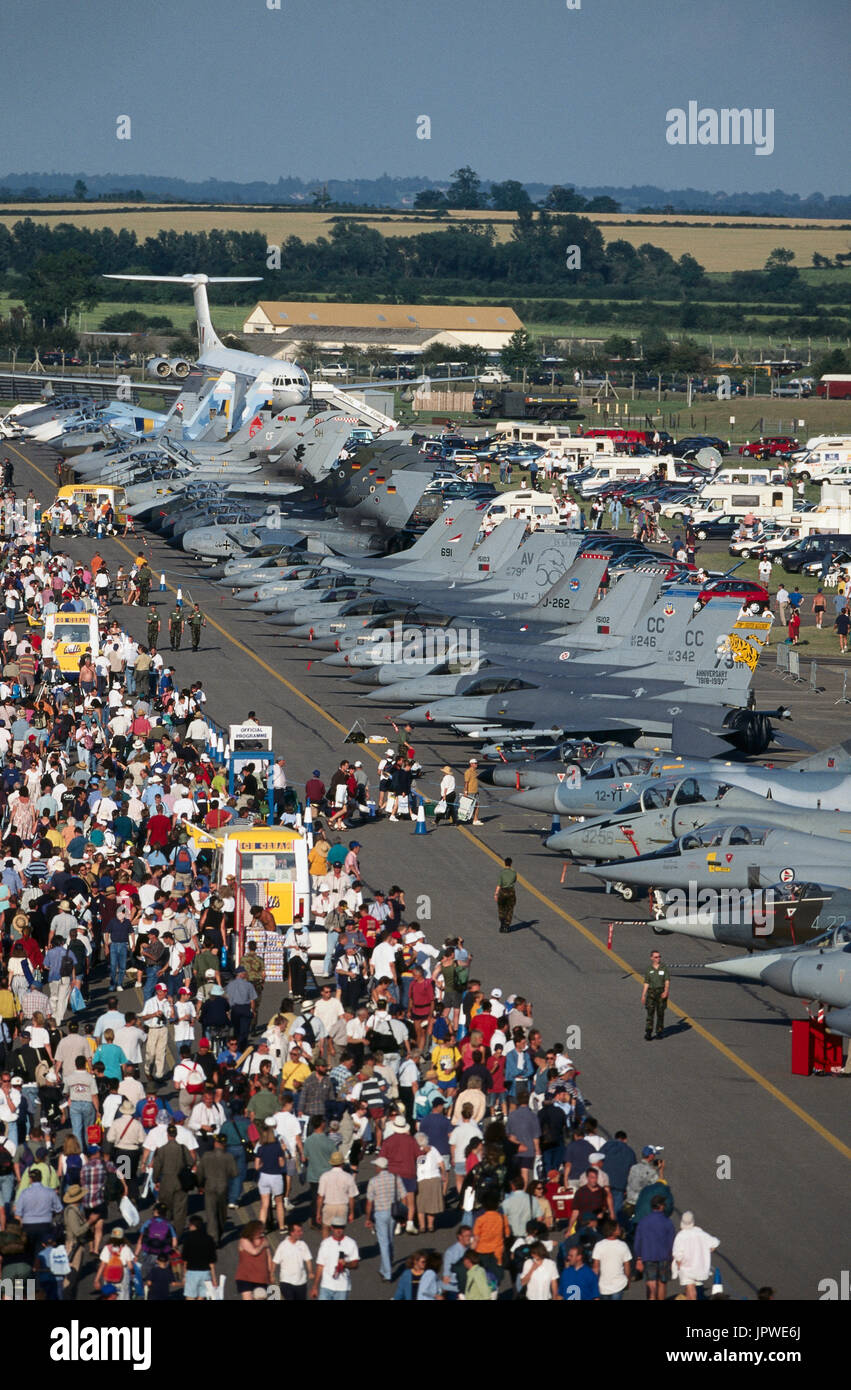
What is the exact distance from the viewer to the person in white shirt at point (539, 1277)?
15.0m

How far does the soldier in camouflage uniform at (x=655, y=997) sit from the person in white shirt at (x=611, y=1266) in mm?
7397

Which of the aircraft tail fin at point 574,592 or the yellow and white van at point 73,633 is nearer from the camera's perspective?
the yellow and white van at point 73,633

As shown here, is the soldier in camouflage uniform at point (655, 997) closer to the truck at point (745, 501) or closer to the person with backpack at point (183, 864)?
the person with backpack at point (183, 864)

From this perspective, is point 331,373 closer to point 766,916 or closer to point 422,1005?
point 766,916

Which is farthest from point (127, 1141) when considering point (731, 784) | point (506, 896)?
point (731, 784)

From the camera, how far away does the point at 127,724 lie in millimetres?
35750

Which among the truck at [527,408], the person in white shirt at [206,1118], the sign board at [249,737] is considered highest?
the truck at [527,408]

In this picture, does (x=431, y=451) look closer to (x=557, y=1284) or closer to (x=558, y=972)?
(x=558, y=972)

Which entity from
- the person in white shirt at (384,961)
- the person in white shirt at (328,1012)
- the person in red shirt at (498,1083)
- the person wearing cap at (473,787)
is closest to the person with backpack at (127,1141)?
the person in white shirt at (328,1012)

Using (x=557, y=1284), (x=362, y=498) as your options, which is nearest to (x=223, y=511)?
(x=362, y=498)

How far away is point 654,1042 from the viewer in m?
23.4

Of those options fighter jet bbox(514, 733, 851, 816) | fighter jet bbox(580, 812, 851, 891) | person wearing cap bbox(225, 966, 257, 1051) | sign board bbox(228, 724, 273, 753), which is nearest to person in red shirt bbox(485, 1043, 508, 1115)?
person wearing cap bbox(225, 966, 257, 1051)

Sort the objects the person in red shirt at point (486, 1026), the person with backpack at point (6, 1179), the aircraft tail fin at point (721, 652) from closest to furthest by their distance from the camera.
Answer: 1. the person with backpack at point (6, 1179)
2. the person in red shirt at point (486, 1026)
3. the aircraft tail fin at point (721, 652)
